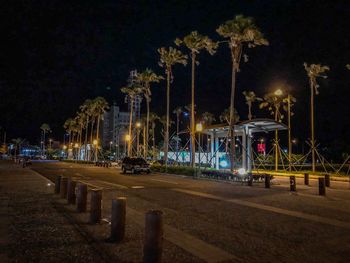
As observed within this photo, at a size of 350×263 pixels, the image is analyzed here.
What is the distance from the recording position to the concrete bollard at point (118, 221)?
766cm

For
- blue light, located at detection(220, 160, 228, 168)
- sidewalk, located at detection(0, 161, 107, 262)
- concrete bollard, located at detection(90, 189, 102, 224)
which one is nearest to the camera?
sidewalk, located at detection(0, 161, 107, 262)

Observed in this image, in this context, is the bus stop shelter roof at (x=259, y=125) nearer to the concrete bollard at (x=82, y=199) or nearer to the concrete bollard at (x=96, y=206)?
the concrete bollard at (x=82, y=199)

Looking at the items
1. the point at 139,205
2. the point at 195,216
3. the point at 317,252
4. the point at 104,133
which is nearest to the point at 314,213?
the point at 195,216

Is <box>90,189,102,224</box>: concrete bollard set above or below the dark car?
below

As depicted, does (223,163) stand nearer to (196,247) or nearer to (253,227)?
(253,227)

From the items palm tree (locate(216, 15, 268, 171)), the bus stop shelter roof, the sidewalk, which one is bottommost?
the sidewalk

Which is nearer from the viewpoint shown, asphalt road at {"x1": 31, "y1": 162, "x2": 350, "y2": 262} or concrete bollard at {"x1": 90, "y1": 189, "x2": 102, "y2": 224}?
asphalt road at {"x1": 31, "y1": 162, "x2": 350, "y2": 262}

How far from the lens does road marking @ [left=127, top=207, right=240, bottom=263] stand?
6.62 metres

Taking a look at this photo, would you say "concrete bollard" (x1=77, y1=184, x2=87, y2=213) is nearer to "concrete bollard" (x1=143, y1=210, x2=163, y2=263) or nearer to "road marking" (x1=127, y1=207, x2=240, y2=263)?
"road marking" (x1=127, y1=207, x2=240, y2=263)

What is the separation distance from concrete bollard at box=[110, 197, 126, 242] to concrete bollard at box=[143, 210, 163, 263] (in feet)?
5.63

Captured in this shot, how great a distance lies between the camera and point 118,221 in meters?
7.68

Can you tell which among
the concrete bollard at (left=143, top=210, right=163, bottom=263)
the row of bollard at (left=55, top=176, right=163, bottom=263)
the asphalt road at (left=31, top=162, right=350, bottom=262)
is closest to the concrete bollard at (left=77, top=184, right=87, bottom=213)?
the row of bollard at (left=55, top=176, right=163, bottom=263)

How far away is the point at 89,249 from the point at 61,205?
6346mm

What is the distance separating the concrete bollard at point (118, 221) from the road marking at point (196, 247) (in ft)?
3.67
